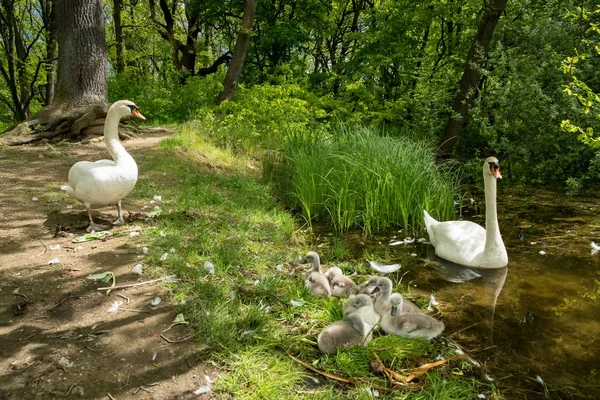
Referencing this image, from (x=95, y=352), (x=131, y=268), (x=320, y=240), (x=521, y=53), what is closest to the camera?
(x=95, y=352)

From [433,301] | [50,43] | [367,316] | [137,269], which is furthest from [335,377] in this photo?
[50,43]

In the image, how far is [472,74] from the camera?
11328 millimetres

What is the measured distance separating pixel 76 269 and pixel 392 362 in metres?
3.19

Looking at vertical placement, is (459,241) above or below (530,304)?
above

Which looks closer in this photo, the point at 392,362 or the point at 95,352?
the point at 95,352

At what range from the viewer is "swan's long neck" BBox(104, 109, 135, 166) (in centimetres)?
507

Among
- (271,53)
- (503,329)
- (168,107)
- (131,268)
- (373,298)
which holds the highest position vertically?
(271,53)

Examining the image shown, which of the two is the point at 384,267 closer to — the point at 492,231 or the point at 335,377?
the point at 492,231

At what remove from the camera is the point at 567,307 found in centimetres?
434

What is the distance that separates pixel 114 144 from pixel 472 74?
982 centimetres

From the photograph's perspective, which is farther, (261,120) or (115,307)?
(261,120)

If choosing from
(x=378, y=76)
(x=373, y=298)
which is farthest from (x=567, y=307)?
(x=378, y=76)

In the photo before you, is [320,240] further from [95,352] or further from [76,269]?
[95,352]

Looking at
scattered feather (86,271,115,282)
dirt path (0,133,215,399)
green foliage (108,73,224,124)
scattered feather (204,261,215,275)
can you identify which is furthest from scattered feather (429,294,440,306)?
green foliage (108,73,224,124)
